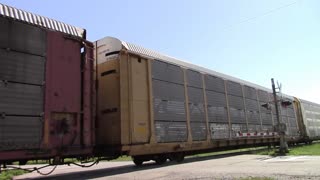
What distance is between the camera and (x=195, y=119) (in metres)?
14.9

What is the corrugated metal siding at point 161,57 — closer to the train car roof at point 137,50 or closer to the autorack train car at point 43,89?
the train car roof at point 137,50

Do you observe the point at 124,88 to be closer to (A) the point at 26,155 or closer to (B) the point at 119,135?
(B) the point at 119,135

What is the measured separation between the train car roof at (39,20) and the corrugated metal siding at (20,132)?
2560 mm

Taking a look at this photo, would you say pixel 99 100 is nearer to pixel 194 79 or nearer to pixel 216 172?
pixel 216 172

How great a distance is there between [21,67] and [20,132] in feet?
5.21

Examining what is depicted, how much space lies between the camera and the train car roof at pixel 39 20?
340 inches

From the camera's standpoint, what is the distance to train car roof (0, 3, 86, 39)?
862 centimetres

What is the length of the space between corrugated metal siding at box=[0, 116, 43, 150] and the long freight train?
22 millimetres

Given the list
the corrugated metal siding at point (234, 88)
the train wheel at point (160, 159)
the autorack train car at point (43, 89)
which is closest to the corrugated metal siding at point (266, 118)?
the corrugated metal siding at point (234, 88)

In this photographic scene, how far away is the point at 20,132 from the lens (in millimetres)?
8133

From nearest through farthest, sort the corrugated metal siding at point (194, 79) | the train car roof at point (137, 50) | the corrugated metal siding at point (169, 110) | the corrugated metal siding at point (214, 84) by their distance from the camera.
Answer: the train car roof at point (137, 50), the corrugated metal siding at point (169, 110), the corrugated metal siding at point (194, 79), the corrugated metal siding at point (214, 84)

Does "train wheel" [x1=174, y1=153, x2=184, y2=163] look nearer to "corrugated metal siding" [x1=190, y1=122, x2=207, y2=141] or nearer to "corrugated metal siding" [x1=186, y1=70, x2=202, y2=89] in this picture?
"corrugated metal siding" [x1=190, y1=122, x2=207, y2=141]

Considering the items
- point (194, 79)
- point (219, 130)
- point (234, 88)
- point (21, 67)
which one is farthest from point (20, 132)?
point (234, 88)

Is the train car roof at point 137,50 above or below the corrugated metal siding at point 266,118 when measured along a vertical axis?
above
